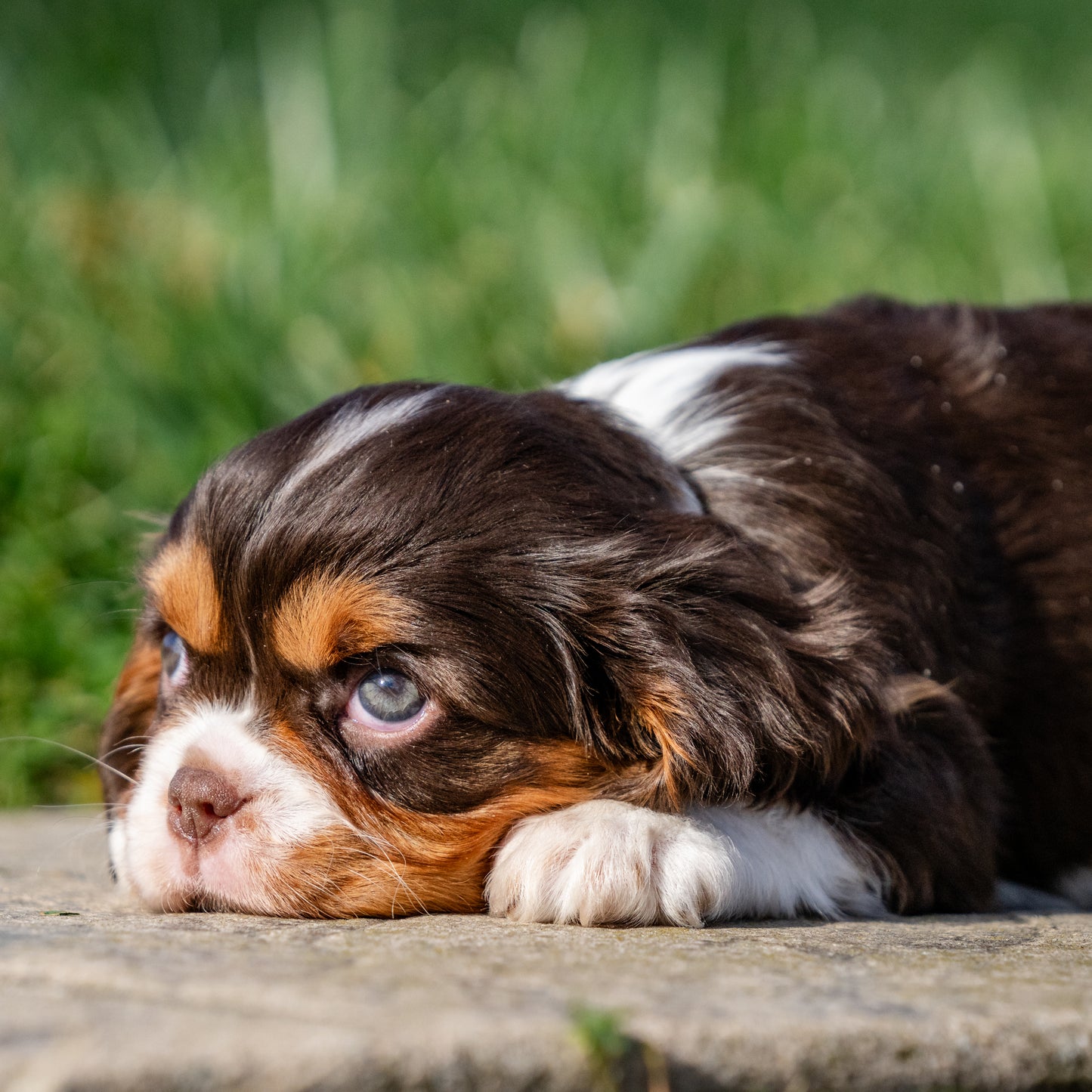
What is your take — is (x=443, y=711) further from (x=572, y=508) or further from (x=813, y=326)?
(x=813, y=326)

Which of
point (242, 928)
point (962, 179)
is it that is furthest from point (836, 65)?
point (242, 928)

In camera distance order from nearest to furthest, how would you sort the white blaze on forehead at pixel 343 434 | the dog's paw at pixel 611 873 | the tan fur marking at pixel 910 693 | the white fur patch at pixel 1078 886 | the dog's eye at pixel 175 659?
the dog's paw at pixel 611 873 → the white blaze on forehead at pixel 343 434 → the tan fur marking at pixel 910 693 → the dog's eye at pixel 175 659 → the white fur patch at pixel 1078 886

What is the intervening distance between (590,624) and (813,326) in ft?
4.83

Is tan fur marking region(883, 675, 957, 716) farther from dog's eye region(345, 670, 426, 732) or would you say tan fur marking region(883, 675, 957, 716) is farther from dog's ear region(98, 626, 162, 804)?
dog's ear region(98, 626, 162, 804)

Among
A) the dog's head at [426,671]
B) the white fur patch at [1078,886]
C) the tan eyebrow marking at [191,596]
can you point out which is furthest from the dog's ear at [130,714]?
the white fur patch at [1078,886]

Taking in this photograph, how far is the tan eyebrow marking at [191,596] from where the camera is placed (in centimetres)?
344

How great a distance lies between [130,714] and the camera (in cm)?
441

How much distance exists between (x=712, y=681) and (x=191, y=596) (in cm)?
118

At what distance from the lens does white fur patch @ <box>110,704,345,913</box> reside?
10.5 feet

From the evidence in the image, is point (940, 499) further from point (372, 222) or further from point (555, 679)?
point (372, 222)

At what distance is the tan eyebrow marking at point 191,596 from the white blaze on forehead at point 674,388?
113cm

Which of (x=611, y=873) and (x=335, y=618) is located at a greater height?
(x=335, y=618)

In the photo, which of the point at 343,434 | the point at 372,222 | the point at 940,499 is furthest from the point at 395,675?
the point at 372,222

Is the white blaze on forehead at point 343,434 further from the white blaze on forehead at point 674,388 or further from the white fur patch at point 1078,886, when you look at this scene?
the white fur patch at point 1078,886
